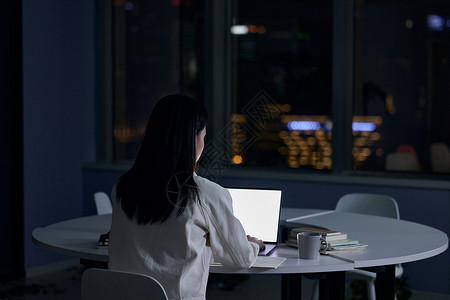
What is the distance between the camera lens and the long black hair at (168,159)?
6.18ft

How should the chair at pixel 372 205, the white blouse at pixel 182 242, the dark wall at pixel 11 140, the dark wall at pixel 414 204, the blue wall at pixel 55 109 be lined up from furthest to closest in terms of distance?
the blue wall at pixel 55 109 < the dark wall at pixel 11 140 < the dark wall at pixel 414 204 < the chair at pixel 372 205 < the white blouse at pixel 182 242

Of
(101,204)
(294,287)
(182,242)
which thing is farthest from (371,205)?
(182,242)

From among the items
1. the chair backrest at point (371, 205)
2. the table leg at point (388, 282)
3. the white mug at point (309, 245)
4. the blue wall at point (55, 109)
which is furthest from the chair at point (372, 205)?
the blue wall at point (55, 109)

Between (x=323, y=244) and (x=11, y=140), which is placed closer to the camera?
(x=323, y=244)

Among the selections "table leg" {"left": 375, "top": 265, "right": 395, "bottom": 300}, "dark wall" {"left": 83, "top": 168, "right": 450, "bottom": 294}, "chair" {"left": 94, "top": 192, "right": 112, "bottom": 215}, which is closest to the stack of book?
"table leg" {"left": 375, "top": 265, "right": 395, "bottom": 300}

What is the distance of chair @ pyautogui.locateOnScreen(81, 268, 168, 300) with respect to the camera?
5.88 feet

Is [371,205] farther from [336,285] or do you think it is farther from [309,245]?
[309,245]

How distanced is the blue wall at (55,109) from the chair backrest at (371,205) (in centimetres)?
253

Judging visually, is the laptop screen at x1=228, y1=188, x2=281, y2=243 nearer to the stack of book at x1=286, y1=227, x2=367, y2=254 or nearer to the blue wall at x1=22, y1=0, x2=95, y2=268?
the stack of book at x1=286, y1=227, x2=367, y2=254

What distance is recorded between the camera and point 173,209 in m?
1.91

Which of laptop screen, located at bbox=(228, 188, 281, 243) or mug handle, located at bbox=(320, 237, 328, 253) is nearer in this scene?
mug handle, located at bbox=(320, 237, 328, 253)

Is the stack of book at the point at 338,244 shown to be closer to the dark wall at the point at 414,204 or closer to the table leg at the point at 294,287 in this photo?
the table leg at the point at 294,287

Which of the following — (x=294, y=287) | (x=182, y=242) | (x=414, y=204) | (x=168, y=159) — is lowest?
(x=294, y=287)

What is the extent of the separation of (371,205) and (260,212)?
1351 mm
